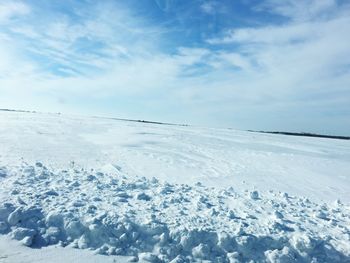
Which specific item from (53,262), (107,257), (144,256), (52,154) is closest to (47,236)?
(53,262)

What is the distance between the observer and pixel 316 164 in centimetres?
1401

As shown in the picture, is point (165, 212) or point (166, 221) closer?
point (166, 221)

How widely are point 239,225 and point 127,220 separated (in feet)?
6.76

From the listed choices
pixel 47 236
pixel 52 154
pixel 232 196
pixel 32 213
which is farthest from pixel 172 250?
pixel 52 154

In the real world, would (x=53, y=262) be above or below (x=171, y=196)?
below

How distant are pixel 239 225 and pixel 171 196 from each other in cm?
175

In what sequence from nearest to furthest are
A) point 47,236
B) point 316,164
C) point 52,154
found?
point 47,236, point 52,154, point 316,164

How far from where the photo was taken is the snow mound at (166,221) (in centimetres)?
503

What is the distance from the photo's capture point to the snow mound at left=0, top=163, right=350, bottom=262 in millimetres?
5027

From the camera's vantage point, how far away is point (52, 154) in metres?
10.7

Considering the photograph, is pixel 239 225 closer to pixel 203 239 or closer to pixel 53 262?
pixel 203 239

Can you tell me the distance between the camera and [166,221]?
575cm

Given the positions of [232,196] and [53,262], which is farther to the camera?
[232,196]

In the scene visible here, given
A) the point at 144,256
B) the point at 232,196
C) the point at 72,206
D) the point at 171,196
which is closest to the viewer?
the point at 144,256
